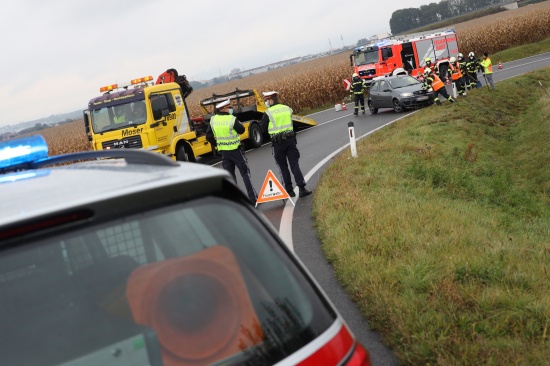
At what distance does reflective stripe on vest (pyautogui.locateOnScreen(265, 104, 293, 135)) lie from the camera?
11.7m

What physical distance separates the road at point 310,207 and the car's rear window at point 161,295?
2.73 m

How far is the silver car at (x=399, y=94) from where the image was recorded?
24641 mm

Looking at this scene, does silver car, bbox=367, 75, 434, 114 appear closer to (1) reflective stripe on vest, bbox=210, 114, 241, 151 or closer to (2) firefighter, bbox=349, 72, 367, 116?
(2) firefighter, bbox=349, 72, 367, 116

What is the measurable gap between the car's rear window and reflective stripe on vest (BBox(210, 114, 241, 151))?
9496 mm

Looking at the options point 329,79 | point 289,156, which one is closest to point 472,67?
point 329,79

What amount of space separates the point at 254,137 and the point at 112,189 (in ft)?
65.1

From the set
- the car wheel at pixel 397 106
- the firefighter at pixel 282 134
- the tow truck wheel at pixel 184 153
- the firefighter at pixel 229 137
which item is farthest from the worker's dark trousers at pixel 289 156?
the car wheel at pixel 397 106

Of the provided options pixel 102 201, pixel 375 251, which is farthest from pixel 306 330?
pixel 375 251

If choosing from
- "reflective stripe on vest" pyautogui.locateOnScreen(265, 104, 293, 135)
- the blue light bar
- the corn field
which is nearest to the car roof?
the blue light bar

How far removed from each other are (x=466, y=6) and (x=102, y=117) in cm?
14660

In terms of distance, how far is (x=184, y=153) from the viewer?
1872 centimetres

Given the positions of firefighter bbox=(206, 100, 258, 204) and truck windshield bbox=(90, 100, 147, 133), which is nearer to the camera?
firefighter bbox=(206, 100, 258, 204)

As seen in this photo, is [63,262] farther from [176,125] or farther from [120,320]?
[176,125]

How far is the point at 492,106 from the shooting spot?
76.5ft
